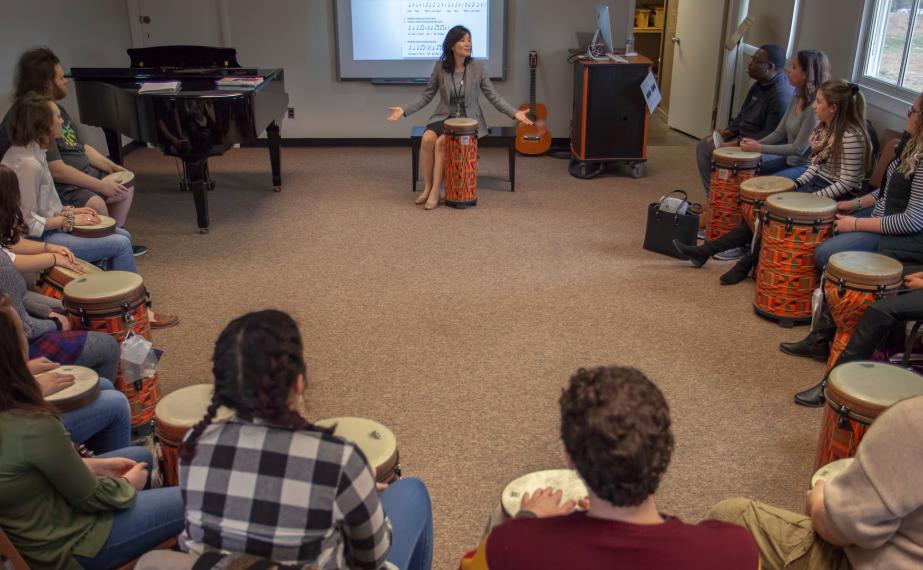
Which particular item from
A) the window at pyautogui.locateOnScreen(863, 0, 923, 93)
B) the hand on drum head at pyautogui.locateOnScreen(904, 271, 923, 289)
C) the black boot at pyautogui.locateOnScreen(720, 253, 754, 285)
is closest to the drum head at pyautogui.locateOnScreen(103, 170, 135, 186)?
the black boot at pyautogui.locateOnScreen(720, 253, 754, 285)

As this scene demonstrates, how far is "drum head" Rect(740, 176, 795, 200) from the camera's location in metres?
4.27

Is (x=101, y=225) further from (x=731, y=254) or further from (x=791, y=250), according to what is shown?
(x=731, y=254)

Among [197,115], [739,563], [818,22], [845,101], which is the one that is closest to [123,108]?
[197,115]

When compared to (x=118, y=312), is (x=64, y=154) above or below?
above

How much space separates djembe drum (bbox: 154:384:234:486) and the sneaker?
10.7 feet

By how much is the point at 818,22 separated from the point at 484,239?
2575 millimetres

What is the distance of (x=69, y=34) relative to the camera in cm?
627

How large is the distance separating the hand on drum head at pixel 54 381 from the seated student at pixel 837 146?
3.19m

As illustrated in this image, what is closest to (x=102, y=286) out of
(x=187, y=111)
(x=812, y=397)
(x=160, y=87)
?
(x=187, y=111)

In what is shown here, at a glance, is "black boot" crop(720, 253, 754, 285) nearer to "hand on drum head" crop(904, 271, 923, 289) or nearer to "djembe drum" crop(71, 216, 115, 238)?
"hand on drum head" crop(904, 271, 923, 289)

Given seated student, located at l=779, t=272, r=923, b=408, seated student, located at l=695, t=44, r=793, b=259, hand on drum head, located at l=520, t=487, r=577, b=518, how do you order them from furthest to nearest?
seated student, located at l=695, t=44, r=793, b=259
seated student, located at l=779, t=272, r=923, b=408
hand on drum head, located at l=520, t=487, r=577, b=518

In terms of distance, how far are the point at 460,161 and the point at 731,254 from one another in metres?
1.85

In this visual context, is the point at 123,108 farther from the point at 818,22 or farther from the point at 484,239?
the point at 818,22

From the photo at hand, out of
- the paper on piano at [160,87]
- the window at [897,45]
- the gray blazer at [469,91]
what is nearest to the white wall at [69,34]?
the paper on piano at [160,87]
